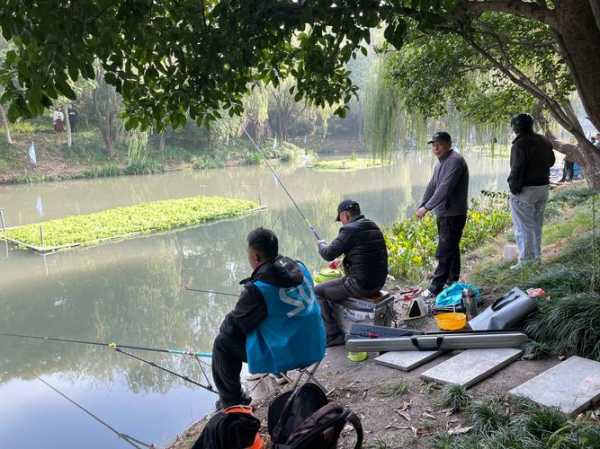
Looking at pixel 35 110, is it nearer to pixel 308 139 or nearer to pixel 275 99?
pixel 275 99

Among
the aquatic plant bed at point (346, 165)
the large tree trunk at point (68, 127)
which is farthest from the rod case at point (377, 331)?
the large tree trunk at point (68, 127)

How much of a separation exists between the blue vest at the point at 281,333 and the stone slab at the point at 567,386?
110 cm

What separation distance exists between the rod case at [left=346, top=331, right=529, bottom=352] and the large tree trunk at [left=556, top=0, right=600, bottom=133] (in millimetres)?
1376

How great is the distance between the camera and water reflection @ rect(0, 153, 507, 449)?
4859 millimetres

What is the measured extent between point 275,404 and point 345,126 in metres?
40.2

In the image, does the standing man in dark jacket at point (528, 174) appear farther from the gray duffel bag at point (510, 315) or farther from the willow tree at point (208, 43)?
the willow tree at point (208, 43)

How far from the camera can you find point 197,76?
103 inches

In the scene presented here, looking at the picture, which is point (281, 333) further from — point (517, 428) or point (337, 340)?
point (337, 340)

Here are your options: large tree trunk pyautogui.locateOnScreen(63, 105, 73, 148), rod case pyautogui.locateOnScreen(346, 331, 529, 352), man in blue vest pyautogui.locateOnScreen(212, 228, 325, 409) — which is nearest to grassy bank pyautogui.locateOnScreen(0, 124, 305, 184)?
large tree trunk pyautogui.locateOnScreen(63, 105, 73, 148)

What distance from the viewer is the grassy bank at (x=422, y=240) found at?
6.70 m

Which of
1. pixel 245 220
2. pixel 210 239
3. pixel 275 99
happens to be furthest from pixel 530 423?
pixel 275 99

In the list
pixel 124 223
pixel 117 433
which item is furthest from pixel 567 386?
pixel 124 223

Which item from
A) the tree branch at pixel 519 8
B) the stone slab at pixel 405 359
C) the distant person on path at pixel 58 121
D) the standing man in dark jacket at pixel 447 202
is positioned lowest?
the stone slab at pixel 405 359

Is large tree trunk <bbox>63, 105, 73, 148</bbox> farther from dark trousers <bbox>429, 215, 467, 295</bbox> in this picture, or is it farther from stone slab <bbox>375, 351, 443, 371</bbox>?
stone slab <bbox>375, 351, 443, 371</bbox>
